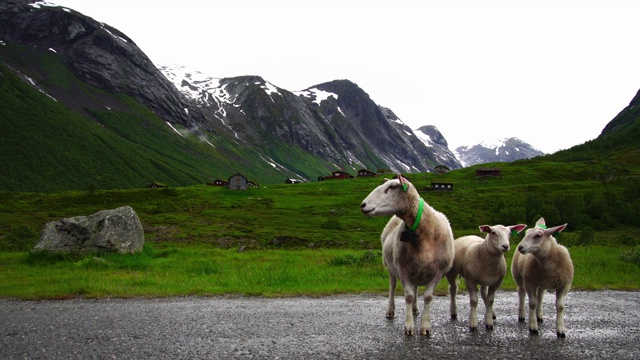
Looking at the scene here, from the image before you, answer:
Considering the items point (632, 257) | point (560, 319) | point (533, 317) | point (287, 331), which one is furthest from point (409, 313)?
point (632, 257)

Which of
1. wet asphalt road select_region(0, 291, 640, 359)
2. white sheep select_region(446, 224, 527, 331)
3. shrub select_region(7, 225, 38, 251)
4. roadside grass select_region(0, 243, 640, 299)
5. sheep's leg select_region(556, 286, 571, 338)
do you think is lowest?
shrub select_region(7, 225, 38, 251)

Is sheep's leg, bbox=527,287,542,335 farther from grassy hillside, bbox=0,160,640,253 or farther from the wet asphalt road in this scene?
grassy hillside, bbox=0,160,640,253

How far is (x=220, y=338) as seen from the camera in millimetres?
8969

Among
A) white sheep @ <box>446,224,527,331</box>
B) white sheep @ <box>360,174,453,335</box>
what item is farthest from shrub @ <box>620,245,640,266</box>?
white sheep @ <box>360,174,453,335</box>

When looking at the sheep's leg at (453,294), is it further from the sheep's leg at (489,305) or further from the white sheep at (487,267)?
the sheep's leg at (489,305)

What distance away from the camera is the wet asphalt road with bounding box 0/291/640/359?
7.96 m

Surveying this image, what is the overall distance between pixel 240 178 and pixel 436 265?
12475 cm

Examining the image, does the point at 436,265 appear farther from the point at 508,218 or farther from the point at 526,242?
the point at 508,218

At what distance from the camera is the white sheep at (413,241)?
9352mm

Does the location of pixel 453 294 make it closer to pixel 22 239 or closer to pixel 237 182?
pixel 22 239

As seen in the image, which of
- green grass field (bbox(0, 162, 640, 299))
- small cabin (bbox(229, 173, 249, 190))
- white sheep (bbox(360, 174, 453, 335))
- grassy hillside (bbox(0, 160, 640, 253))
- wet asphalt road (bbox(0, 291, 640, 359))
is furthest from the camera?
small cabin (bbox(229, 173, 249, 190))

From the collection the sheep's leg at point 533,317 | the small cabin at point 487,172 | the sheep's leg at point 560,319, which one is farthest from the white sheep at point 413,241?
the small cabin at point 487,172

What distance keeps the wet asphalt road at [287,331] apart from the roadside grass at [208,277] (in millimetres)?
1679

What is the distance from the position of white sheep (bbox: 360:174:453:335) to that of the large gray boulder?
21.4 meters
